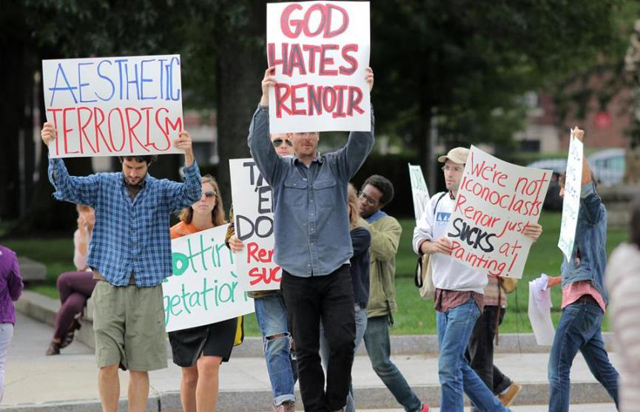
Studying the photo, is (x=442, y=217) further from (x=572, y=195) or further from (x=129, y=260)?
(x=129, y=260)

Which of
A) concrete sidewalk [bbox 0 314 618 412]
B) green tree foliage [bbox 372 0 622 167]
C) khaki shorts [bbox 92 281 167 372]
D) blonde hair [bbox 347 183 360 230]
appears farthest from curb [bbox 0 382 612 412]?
green tree foliage [bbox 372 0 622 167]

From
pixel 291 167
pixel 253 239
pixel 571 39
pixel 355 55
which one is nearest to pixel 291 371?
pixel 253 239

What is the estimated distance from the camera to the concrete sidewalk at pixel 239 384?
9.22 metres

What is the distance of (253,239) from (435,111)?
83.9ft

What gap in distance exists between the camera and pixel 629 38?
30.1m

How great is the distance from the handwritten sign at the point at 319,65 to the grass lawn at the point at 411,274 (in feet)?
10.7

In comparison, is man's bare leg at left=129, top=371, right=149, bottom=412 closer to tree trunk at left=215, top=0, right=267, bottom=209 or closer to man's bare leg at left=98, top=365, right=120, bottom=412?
man's bare leg at left=98, top=365, right=120, bottom=412

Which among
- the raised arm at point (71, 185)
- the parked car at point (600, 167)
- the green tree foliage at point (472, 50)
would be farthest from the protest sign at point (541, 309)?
the parked car at point (600, 167)

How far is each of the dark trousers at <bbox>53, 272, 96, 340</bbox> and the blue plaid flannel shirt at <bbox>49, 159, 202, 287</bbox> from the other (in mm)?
4204

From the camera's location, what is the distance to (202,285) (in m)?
8.67

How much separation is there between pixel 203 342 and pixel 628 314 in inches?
180

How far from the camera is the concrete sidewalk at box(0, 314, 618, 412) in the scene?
9.22 metres

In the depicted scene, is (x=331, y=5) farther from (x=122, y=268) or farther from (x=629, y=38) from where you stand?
(x=629, y=38)

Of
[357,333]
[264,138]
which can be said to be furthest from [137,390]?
[264,138]
